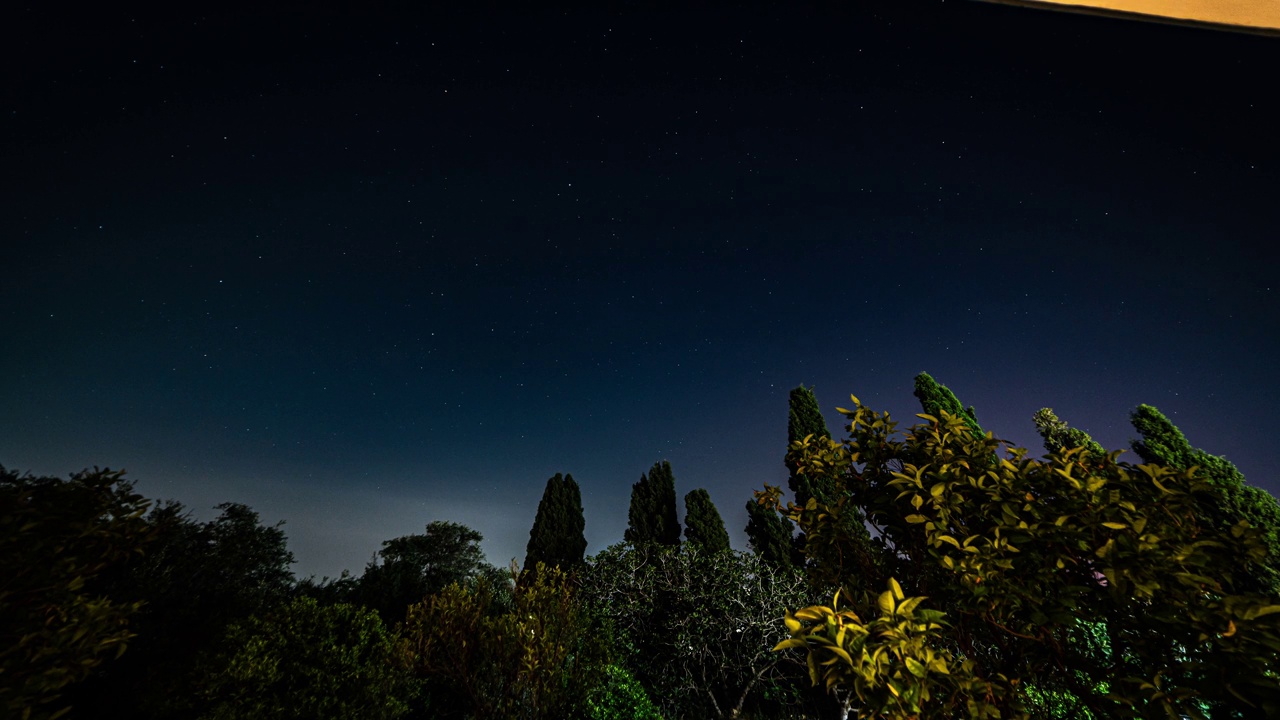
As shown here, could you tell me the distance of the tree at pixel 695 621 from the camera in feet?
43.2

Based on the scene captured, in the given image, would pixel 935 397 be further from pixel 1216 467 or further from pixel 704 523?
pixel 704 523

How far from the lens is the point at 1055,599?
209 centimetres

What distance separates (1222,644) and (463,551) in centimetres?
3225

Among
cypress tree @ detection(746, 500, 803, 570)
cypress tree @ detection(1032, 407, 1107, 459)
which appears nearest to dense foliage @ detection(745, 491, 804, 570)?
cypress tree @ detection(746, 500, 803, 570)

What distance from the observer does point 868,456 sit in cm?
293

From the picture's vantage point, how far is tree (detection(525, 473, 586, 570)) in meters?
20.1

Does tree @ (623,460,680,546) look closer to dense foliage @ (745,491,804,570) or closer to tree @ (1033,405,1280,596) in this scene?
dense foliage @ (745,491,804,570)

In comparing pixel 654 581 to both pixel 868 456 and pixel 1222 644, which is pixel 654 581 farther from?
pixel 1222 644

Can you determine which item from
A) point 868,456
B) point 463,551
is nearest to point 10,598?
point 868,456

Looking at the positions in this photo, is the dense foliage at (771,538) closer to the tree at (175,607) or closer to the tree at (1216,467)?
the tree at (1216,467)

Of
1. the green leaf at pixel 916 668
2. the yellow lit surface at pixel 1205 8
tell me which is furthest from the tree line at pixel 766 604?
the yellow lit surface at pixel 1205 8

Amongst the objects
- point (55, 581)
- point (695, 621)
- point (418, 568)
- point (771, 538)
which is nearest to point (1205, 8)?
point (55, 581)

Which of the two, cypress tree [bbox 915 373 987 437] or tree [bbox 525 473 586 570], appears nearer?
cypress tree [bbox 915 373 987 437]

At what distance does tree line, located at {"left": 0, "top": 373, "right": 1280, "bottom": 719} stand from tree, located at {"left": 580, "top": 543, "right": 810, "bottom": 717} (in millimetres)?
86
